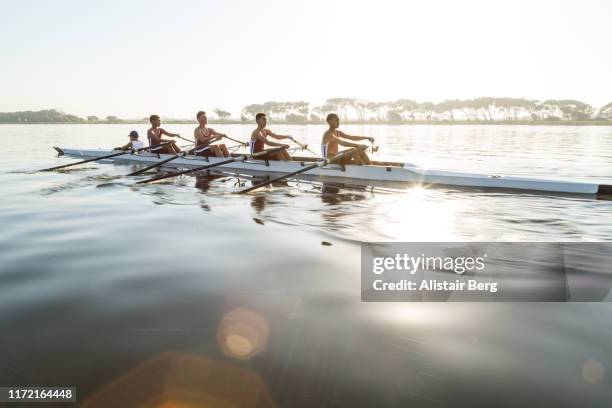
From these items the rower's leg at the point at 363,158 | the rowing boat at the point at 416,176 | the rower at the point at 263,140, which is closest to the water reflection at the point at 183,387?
the rowing boat at the point at 416,176

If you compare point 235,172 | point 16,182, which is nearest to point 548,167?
point 235,172

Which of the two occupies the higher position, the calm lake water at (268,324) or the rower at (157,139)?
the rower at (157,139)

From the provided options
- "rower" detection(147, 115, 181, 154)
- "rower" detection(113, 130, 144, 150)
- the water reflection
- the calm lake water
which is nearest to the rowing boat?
the calm lake water

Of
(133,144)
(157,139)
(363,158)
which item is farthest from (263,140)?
(133,144)

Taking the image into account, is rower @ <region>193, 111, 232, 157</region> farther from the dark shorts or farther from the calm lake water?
the calm lake water

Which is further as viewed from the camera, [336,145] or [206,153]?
[206,153]

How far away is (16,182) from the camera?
12906 millimetres

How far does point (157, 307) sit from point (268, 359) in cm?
147

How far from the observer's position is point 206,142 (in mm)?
15781

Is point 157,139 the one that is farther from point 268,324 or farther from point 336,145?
point 268,324

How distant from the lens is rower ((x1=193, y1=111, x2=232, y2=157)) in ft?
50.9

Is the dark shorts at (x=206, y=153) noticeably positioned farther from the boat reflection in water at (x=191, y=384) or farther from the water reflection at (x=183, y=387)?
the water reflection at (x=183, y=387)

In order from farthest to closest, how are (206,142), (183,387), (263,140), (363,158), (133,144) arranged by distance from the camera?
(133,144), (206,142), (263,140), (363,158), (183,387)

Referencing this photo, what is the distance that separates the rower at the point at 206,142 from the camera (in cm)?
1552
